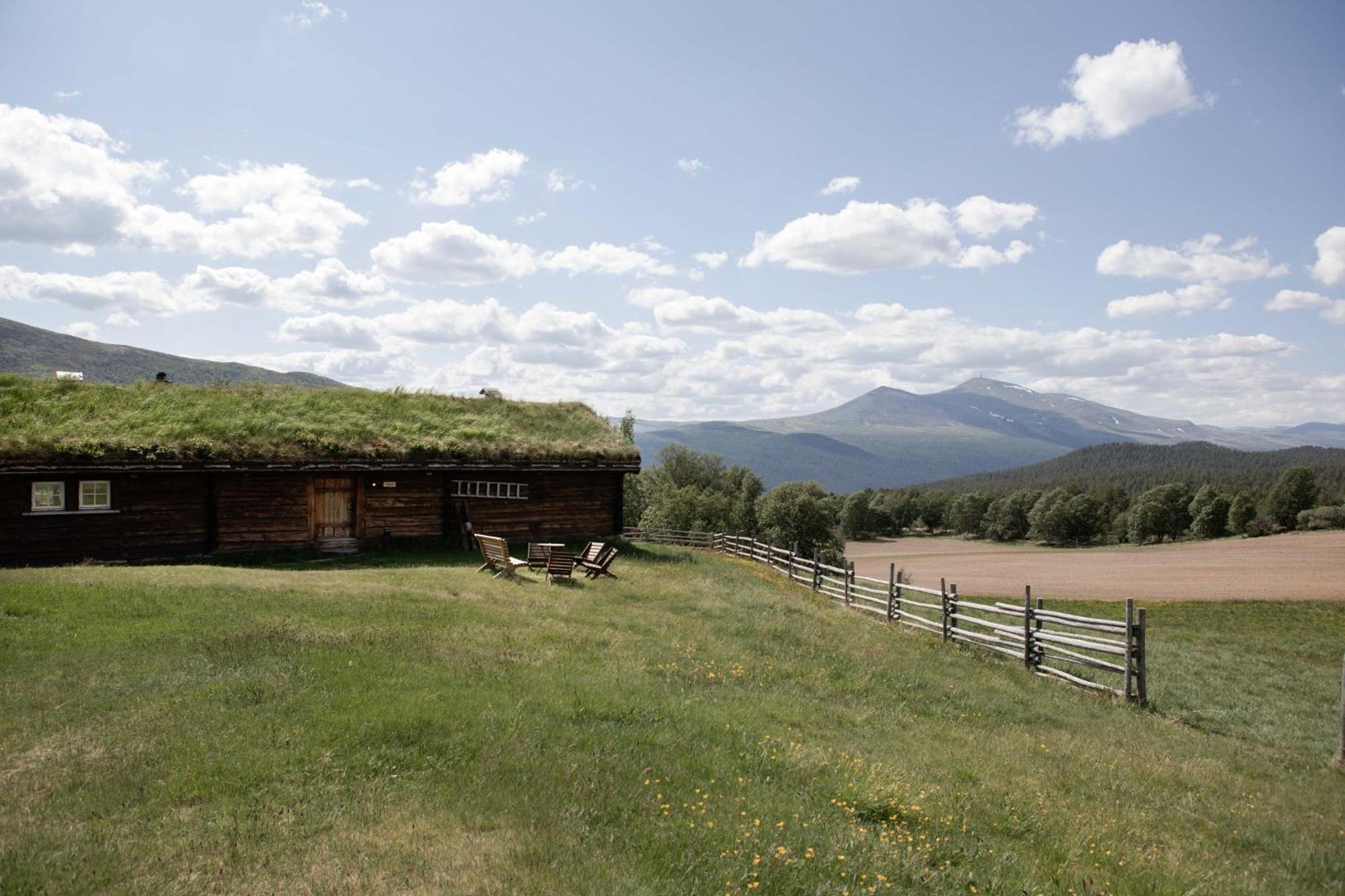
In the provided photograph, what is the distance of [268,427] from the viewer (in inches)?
853

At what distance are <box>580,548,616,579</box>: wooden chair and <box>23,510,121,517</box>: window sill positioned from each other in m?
11.9

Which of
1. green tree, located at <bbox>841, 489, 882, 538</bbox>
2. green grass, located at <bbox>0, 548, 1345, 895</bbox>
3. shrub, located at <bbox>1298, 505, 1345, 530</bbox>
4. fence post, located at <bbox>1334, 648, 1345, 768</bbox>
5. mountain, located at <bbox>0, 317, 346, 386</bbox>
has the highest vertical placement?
mountain, located at <bbox>0, 317, 346, 386</bbox>

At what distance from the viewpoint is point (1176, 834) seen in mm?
7051

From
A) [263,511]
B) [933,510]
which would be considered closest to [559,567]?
[263,511]

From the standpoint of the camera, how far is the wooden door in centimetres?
2203

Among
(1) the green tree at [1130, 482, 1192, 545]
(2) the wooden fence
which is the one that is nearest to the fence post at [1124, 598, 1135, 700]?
(2) the wooden fence

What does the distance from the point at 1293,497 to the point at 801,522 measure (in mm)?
65285

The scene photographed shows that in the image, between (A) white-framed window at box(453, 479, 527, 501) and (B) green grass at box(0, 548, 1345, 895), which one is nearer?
(B) green grass at box(0, 548, 1345, 895)

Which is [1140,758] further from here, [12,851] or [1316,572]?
[1316,572]

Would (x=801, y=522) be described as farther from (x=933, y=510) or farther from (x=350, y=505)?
(x=933, y=510)

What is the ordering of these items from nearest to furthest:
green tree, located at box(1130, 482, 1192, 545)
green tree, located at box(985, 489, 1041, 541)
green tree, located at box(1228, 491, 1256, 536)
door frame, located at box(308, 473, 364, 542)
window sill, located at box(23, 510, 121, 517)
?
window sill, located at box(23, 510, 121, 517), door frame, located at box(308, 473, 364, 542), green tree, located at box(1228, 491, 1256, 536), green tree, located at box(1130, 482, 1192, 545), green tree, located at box(985, 489, 1041, 541)

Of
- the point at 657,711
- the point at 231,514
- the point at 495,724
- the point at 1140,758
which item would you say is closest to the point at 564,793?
the point at 495,724

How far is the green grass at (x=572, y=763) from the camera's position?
5102 mm

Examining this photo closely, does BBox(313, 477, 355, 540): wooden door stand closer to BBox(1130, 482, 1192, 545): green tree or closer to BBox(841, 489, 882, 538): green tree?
BBox(1130, 482, 1192, 545): green tree
